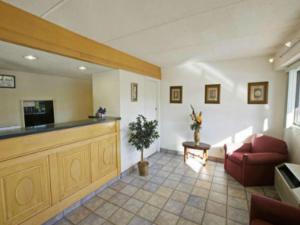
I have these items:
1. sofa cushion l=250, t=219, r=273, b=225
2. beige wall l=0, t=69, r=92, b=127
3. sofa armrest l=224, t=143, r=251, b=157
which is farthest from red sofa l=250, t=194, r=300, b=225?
beige wall l=0, t=69, r=92, b=127

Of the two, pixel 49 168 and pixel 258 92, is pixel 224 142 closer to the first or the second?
pixel 258 92

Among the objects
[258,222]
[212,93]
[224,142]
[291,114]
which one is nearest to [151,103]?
[212,93]

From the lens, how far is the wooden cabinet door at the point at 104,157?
236 centimetres

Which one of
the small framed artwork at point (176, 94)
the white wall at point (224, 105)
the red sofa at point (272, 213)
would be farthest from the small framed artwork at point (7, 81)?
the red sofa at point (272, 213)

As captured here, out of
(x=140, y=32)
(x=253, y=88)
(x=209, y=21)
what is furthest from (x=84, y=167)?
(x=253, y=88)

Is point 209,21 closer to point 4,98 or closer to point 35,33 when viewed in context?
point 35,33

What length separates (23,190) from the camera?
156 centimetres

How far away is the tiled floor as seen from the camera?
6.01 ft

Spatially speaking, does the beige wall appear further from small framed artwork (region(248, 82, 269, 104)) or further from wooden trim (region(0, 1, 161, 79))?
small framed artwork (region(248, 82, 269, 104))

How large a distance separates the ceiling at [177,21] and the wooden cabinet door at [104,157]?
161cm

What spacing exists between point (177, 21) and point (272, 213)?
205cm

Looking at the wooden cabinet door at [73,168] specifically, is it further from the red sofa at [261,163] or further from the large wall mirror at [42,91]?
the red sofa at [261,163]

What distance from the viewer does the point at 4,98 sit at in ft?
9.57

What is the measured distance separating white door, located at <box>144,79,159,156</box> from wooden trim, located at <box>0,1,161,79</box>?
3.93 feet
